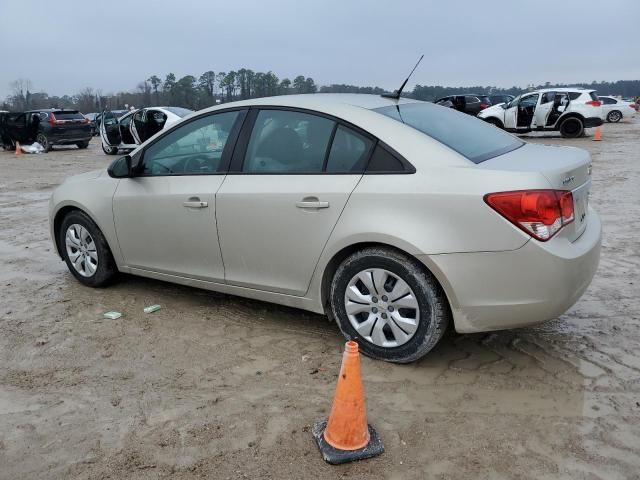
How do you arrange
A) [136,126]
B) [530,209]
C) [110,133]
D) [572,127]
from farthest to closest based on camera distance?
1. [572,127]
2. [110,133]
3. [136,126]
4. [530,209]

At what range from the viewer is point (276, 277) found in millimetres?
3887

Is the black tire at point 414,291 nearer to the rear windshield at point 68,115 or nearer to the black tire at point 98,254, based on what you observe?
the black tire at point 98,254

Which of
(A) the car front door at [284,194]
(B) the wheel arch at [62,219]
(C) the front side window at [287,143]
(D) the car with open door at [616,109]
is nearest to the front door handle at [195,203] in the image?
(A) the car front door at [284,194]

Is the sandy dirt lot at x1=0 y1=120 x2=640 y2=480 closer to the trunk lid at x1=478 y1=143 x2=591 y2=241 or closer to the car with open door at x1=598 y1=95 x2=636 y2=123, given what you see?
the trunk lid at x1=478 y1=143 x2=591 y2=241

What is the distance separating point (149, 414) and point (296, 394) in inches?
31.2

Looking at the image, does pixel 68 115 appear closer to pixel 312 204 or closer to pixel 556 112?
pixel 556 112

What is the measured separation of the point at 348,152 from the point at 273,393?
4.93ft

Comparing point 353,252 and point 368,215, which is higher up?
point 368,215

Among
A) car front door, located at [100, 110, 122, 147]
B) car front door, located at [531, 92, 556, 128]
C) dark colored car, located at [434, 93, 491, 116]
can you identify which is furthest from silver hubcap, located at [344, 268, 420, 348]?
dark colored car, located at [434, 93, 491, 116]

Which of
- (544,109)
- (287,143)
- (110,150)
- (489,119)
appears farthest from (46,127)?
(287,143)

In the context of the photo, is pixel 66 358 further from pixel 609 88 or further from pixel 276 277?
pixel 609 88

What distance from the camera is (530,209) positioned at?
3.02 m

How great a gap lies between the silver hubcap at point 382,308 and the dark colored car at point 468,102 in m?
26.7

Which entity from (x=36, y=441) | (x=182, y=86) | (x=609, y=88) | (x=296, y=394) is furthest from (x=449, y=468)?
(x=609, y=88)
